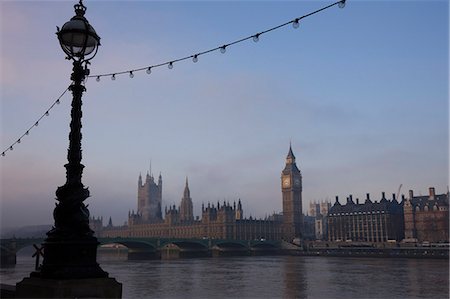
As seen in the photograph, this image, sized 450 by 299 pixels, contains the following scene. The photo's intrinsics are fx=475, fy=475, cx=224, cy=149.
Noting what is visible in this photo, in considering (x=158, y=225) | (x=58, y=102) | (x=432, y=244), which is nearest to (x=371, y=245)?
(x=432, y=244)

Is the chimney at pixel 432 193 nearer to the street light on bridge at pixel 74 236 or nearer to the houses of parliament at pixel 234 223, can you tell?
the houses of parliament at pixel 234 223

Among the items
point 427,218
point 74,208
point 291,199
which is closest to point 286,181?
point 291,199

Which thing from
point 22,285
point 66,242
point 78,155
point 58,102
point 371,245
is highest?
point 58,102

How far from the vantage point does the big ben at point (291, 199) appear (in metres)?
150

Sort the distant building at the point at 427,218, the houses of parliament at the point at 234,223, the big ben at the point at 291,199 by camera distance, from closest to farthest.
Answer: the distant building at the point at 427,218
the houses of parliament at the point at 234,223
the big ben at the point at 291,199

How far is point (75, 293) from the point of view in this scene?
6.88 m

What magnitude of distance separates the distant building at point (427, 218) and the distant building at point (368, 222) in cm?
363

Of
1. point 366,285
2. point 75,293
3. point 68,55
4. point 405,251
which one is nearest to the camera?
point 75,293

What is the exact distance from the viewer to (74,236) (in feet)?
23.8

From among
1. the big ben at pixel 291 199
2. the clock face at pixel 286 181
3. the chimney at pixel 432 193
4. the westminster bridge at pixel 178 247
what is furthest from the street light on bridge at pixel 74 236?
the clock face at pixel 286 181

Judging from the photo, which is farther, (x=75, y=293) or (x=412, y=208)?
(x=412, y=208)

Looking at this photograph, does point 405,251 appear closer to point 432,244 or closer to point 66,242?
point 432,244

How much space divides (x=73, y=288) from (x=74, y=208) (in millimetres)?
1241

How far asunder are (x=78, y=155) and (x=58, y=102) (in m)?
4.05
